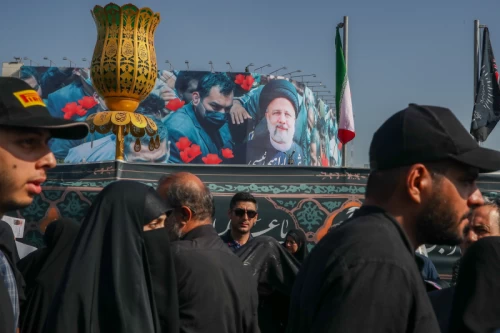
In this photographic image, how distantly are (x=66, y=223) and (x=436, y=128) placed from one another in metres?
2.76

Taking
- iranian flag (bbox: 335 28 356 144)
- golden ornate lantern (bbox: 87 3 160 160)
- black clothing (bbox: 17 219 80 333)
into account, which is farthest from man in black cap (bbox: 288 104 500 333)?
iranian flag (bbox: 335 28 356 144)

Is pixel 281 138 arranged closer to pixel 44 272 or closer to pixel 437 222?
pixel 44 272

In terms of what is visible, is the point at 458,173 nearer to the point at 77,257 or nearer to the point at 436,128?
the point at 436,128

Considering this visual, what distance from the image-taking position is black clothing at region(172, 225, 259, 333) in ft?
11.5

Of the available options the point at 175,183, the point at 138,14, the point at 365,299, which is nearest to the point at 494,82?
the point at 138,14

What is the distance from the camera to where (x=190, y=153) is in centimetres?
4641

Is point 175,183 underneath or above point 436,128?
underneath

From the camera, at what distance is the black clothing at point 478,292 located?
2803mm

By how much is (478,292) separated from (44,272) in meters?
2.30

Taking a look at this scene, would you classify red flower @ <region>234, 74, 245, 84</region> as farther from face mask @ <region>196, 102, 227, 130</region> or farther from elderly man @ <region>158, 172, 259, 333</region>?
elderly man @ <region>158, 172, 259, 333</region>

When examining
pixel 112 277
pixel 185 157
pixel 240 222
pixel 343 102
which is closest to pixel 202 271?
pixel 112 277

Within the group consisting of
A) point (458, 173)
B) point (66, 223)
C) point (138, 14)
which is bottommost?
point (66, 223)

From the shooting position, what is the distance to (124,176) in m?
7.41

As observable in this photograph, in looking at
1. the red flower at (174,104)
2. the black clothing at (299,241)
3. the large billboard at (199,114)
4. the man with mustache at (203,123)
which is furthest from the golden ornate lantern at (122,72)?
the red flower at (174,104)
